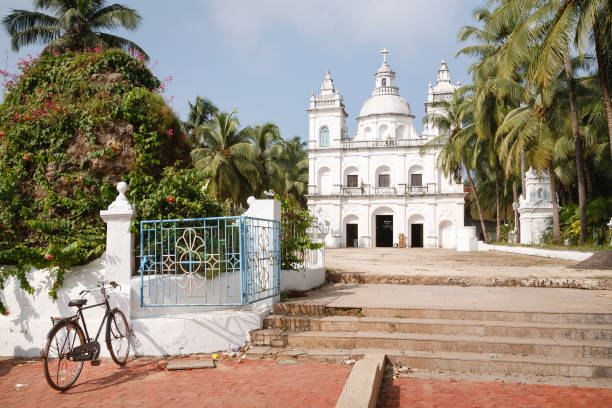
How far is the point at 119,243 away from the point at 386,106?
36100mm

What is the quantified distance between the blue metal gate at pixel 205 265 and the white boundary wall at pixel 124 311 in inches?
6.3

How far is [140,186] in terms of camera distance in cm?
653

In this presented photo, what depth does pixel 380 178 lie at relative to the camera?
38.6 meters

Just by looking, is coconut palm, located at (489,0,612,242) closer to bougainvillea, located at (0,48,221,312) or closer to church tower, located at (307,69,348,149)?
bougainvillea, located at (0,48,221,312)

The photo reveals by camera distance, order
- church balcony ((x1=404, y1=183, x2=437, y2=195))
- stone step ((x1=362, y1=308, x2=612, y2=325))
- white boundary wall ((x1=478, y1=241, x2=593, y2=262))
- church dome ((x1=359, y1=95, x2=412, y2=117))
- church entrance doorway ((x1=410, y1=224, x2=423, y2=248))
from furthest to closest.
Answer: church dome ((x1=359, y1=95, x2=412, y2=117)) < church entrance doorway ((x1=410, y1=224, x2=423, y2=248)) < church balcony ((x1=404, y1=183, x2=437, y2=195)) < white boundary wall ((x1=478, y1=241, x2=593, y2=262)) < stone step ((x1=362, y1=308, x2=612, y2=325))

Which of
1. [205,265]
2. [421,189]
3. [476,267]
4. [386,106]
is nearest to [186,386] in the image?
[205,265]

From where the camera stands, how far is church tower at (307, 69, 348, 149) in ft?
127

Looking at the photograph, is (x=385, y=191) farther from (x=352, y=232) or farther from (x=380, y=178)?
(x=352, y=232)

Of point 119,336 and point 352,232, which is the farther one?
point 352,232

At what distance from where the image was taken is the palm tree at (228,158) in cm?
2434

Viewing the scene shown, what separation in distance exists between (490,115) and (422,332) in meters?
21.8

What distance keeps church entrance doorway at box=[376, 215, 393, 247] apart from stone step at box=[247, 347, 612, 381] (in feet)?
110

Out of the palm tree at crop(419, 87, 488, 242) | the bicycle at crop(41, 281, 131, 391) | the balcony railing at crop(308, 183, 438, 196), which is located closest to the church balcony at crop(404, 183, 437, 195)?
the balcony railing at crop(308, 183, 438, 196)

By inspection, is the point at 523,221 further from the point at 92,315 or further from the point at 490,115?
the point at 92,315
